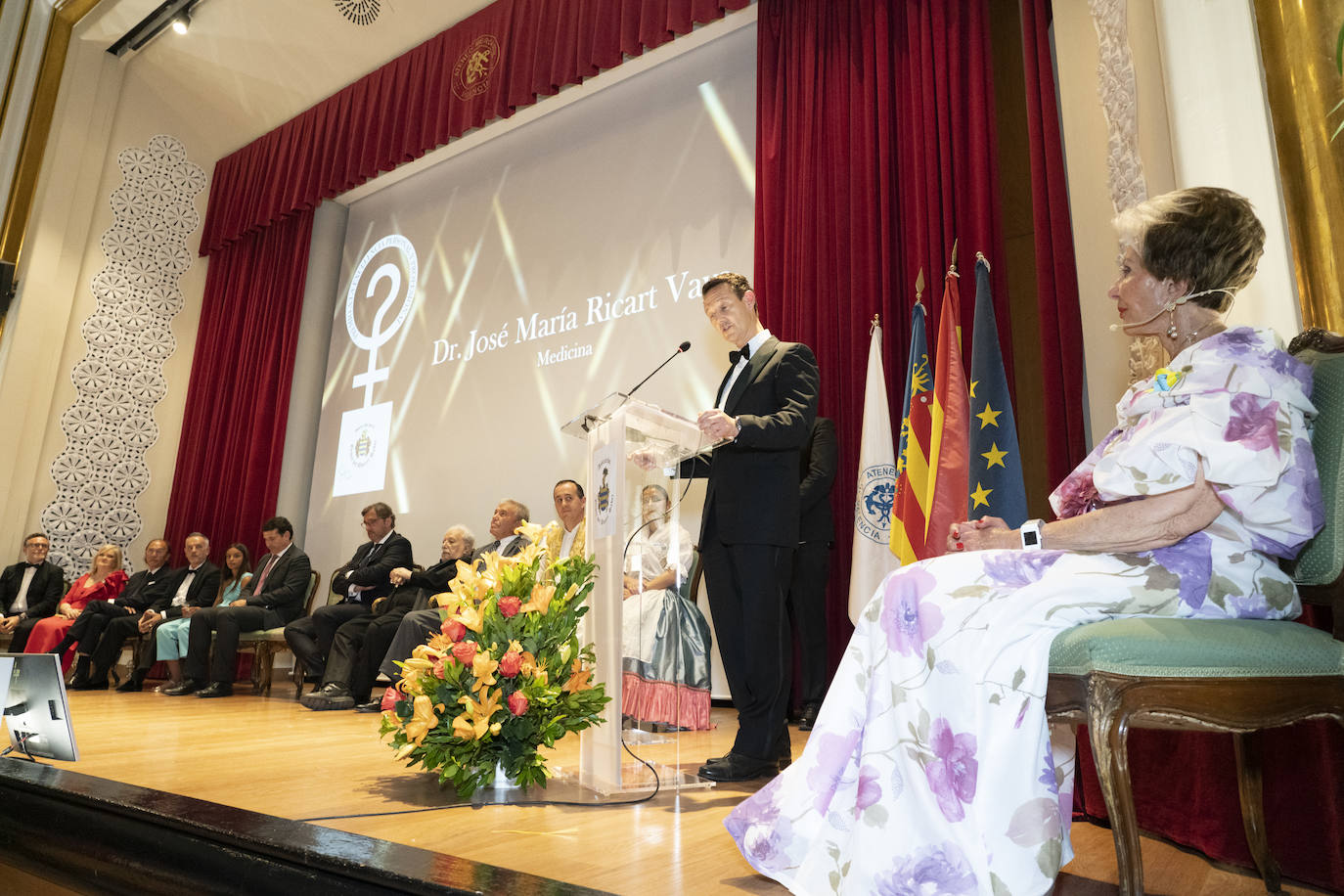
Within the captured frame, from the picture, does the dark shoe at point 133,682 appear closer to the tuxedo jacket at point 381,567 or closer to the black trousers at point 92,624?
the black trousers at point 92,624

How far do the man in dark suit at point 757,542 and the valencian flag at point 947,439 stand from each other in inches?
30.0

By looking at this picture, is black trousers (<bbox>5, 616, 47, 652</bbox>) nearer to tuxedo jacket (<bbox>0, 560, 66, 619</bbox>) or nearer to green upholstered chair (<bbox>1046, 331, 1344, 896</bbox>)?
tuxedo jacket (<bbox>0, 560, 66, 619</bbox>)

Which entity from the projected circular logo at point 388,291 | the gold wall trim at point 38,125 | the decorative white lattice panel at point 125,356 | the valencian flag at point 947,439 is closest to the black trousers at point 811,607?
the valencian flag at point 947,439

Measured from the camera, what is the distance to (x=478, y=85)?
18.6 ft

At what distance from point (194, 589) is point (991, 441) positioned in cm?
536

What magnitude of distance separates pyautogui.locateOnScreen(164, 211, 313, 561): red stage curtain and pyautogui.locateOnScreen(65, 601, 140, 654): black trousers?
1.21 m

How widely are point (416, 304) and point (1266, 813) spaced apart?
233 inches

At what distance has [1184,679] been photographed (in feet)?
4.04

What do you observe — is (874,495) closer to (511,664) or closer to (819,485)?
(819,485)

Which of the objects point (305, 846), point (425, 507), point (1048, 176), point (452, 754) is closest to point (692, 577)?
point (452, 754)

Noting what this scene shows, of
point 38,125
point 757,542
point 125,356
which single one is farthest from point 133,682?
point 757,542

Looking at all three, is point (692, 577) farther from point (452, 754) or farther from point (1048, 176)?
point (1048, 176)

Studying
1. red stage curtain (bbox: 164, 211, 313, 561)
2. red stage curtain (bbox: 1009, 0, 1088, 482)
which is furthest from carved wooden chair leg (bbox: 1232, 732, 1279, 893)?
red stage curtain (bbox: 164, 211, 313, 561)

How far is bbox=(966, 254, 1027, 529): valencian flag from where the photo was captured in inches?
106
